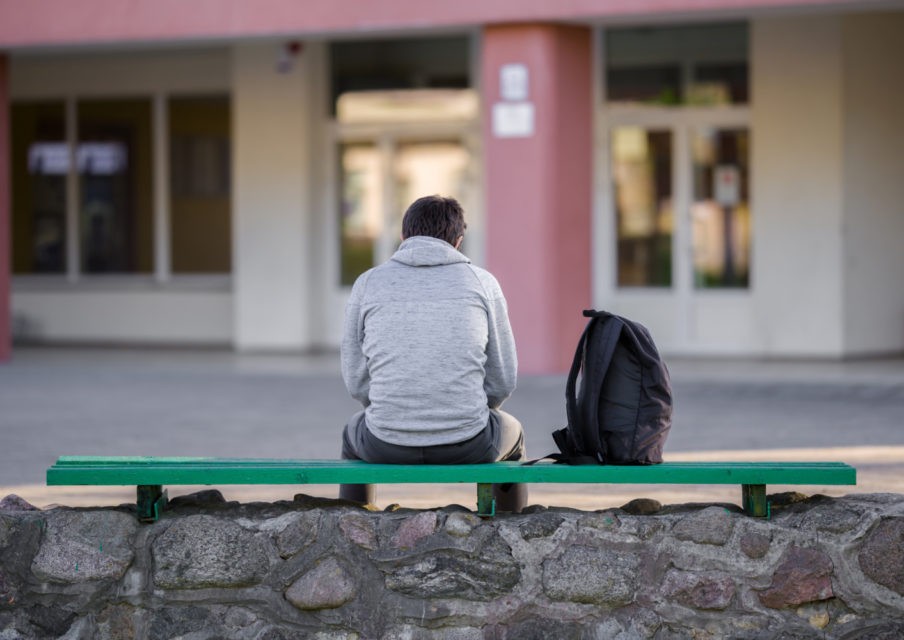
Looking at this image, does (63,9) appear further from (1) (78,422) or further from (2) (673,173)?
(2) (673,173)

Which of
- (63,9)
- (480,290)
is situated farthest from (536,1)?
(480,290)

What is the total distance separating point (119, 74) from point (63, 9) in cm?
377

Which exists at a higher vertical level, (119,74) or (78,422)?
(119,74)

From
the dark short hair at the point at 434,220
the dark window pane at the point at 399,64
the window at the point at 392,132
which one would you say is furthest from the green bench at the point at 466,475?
the dark window pane at the point at 399,64

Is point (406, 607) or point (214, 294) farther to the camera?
point (214, 294)

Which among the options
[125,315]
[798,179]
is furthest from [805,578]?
[125,315]

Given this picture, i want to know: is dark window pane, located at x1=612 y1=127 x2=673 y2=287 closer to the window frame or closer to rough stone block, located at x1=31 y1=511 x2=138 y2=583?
the window frame

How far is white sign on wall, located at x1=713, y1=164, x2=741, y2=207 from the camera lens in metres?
14.6

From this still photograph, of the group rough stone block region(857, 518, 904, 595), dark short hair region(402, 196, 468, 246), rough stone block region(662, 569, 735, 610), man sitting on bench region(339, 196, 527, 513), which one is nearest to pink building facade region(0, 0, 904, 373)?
dark short hair region(402, 196, 468, 246)

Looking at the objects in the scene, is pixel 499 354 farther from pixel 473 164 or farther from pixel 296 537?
pixel 473 164

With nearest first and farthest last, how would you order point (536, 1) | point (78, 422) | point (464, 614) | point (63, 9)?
point (464, 614) < point (78, 422) < point (536, 1) < point (63, 9)

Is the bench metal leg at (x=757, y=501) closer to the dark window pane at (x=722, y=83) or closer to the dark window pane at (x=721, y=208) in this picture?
the dark window pane at (x=721, y=208)

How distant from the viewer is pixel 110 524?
490 centimetres

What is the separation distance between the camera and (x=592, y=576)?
15.6 ft
